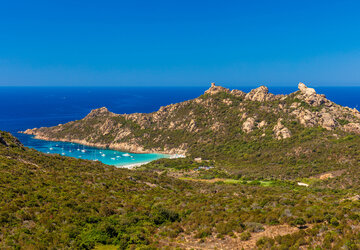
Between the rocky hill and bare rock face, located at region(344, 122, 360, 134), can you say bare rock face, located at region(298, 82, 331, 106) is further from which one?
bare rock face, located at region(344, 122, 360, 134)

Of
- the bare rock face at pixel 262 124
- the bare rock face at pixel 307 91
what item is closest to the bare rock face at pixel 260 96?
the bare rock face at pixel 307 91

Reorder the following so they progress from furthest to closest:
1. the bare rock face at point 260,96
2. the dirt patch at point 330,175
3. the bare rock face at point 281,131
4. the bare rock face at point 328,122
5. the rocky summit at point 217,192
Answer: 1. the bare rock face at point 260,96
2. the bare rock face at point 281,131
3. the bare rock face at point 328,122
4. the dirt patch at point 330,175
5. the rocky summit at point 217,192

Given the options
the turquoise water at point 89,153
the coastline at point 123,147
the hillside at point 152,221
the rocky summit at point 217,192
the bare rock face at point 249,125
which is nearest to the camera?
the hillside at point 152,221

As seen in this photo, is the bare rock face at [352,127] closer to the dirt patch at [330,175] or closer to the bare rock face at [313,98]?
the bare rock face at [313,98]

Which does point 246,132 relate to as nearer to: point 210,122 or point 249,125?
point 249,125

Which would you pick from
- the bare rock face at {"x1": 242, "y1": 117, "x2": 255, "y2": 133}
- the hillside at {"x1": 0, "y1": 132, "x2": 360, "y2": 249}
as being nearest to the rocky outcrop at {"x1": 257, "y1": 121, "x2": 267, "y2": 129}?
the bare rock face at {"x1": 242, "y1": 117, "x2": 255, "y2": 133}

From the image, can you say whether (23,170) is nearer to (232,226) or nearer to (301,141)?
(232,226)
